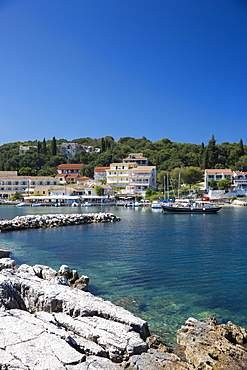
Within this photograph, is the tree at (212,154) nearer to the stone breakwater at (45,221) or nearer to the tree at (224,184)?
the tree at (224,184)

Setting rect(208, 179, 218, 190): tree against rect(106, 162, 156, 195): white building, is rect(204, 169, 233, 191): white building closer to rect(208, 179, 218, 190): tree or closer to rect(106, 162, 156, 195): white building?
rect(208, 179, 218, 190): tree

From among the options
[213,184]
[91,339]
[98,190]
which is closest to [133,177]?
[98,190]

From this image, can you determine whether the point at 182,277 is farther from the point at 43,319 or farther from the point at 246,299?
the point at 43,319

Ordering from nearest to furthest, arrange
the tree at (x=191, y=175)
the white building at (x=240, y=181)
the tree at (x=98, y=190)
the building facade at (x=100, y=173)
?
the tree at (x=98, y=190) < the white building at (x=240, y=181) < the tree at (x=191, y=175) < the building facade at (x=100, y=173)

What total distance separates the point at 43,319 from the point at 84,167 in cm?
9244

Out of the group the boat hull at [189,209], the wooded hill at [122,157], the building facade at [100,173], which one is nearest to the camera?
the boat hull at [189,209]

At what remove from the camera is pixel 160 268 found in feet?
47.3

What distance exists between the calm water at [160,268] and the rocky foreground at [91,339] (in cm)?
106

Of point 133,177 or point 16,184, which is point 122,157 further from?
point 16,184

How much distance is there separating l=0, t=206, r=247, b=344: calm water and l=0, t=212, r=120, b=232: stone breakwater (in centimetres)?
417

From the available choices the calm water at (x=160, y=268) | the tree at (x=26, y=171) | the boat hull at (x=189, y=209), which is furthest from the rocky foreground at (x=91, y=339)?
the tree at (x=26, y=171)

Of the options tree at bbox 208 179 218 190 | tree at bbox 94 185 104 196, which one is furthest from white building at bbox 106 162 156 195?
tree at bbox 208 179 218 190

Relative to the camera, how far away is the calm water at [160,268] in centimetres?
942

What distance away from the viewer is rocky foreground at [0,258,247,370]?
5.61m
